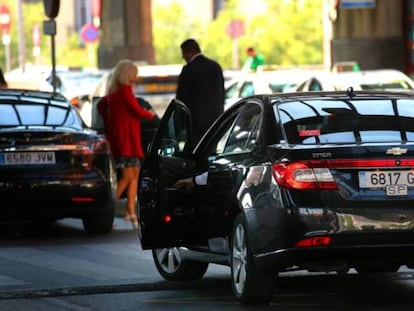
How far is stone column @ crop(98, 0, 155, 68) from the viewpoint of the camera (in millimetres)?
45281

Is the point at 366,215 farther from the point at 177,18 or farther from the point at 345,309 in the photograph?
the point at 177,18

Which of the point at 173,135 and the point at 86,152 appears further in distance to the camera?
the point at 86,152

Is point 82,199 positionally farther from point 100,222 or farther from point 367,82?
point 367,82

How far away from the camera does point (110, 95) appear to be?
14.2 meters

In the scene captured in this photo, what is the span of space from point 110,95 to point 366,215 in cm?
657

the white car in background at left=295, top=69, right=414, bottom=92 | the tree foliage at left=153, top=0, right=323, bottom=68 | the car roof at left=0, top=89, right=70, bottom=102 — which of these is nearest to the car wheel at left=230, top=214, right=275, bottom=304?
the car roof at left=0, top=89, right=70, bottom=102

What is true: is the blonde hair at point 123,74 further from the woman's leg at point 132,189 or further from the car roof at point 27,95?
the woman's leg at point 132,189

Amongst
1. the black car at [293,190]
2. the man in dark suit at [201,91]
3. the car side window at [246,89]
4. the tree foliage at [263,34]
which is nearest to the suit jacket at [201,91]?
the man in dark suit at [201,91]

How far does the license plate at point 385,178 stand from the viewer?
8.10 meters

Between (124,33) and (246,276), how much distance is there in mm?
37278

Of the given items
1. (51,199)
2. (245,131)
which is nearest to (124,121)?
(51,199)

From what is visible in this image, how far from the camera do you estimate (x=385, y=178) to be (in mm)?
8125

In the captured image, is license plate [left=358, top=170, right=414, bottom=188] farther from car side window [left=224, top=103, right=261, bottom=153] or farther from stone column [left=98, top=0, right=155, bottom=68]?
stone column [left=98, top=0, right=155, bottom=68]

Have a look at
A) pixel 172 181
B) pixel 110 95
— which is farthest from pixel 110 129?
pixel 172 181
